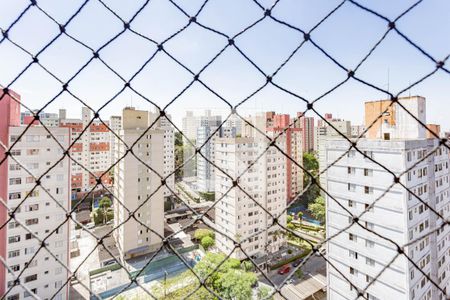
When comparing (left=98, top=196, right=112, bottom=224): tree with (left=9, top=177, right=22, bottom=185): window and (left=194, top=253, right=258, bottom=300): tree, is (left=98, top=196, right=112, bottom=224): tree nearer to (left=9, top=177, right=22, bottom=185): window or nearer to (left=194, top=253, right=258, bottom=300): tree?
(left=9, top=177, right=22, bottom=185): window

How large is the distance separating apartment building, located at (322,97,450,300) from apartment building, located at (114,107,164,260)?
4.47 metres

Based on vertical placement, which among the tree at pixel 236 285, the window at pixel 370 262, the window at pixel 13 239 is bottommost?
the tree at pixel 236 285

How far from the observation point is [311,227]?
9781 millimetres

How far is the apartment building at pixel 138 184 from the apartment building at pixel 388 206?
Result: 4470 mm

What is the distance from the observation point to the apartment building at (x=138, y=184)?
273 inches

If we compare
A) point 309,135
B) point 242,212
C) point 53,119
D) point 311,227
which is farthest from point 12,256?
point 309,135

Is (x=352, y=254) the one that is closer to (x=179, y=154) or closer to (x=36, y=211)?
(x=36, y=211)

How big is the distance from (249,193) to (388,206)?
4527mm

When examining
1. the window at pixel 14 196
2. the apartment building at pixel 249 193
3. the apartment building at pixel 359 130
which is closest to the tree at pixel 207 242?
the apartment building at pixel 249 193

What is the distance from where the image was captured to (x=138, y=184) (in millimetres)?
7250

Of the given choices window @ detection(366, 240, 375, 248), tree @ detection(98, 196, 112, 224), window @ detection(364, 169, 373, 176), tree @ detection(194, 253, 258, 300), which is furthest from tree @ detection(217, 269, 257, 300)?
tree @ detection(98, 196, 112, 224)

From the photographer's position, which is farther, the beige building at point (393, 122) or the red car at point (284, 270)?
the red car at point (284, 270)

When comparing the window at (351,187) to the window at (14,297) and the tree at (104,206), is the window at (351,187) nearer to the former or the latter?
the window at (14,297)

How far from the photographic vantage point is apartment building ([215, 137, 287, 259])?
7.69 m
